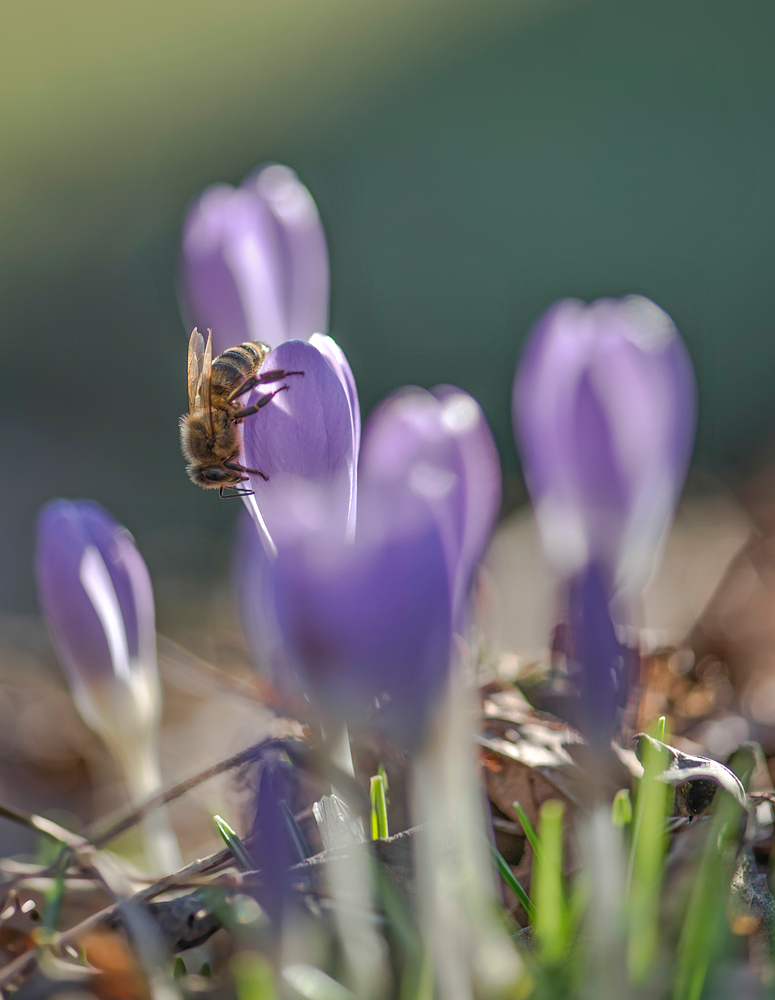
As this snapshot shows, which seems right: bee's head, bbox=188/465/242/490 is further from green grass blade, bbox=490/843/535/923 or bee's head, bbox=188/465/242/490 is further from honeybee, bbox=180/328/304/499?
green grass blade, bbox=490/843/535/923

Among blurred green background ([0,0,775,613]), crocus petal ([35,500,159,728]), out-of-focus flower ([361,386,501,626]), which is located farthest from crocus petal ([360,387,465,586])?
blurred green background ([0,0,775,613])

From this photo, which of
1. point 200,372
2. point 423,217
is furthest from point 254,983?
point 423,217

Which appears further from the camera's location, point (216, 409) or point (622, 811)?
point (216, 409)

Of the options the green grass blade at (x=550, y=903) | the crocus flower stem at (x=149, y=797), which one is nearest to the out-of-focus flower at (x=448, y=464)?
the green grass blade at (x=550, y=903)

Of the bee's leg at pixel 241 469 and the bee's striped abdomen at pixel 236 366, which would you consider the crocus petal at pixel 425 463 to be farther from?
the bee's striped abdomen at pixel 236 366

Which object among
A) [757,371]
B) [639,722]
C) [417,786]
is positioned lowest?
[757,371]

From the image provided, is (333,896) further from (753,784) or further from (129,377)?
(129,377)

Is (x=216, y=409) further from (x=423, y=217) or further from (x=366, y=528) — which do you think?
(x=423, y=217)

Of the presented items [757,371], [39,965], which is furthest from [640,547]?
[757,371]
